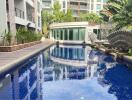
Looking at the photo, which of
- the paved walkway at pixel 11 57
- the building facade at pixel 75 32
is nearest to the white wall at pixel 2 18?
the paved walkway at pixel 11 57

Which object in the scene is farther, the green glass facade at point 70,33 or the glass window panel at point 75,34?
the glass window panel at point 75,34

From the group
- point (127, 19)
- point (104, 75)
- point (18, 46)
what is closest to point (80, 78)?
point (104, 75)

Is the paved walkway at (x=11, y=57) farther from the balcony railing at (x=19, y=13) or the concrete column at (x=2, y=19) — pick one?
the balcony railing at (x=19, y=13)

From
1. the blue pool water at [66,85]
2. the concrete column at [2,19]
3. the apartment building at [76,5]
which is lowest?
the blue pool water at [66,85]

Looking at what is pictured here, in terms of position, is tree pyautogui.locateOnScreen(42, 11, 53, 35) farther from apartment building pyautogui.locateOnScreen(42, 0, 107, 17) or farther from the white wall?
the white wall

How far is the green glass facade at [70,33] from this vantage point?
46.0m

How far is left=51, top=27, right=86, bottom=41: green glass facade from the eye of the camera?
46003 millimetres

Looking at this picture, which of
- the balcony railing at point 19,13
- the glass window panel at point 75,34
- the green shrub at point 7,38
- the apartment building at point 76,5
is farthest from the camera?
the apartment building at point 76,5

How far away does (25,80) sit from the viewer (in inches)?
468

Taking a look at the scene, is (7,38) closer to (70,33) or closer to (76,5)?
(70,33)

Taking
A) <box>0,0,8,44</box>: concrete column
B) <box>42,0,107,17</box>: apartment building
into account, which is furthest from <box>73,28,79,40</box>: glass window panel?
<box>42,0,107,17</box>: apartment building

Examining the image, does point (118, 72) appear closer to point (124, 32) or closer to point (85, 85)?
point (85, 85)

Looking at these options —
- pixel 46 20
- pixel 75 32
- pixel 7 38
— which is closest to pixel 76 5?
pixel 46 20

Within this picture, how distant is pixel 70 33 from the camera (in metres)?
47.7
